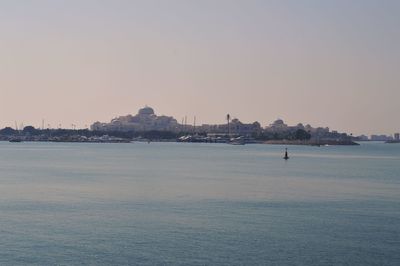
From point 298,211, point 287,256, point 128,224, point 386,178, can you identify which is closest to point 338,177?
point 386,178

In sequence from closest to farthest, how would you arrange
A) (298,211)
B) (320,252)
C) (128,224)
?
(320,252) < (128,224) < (298,211)

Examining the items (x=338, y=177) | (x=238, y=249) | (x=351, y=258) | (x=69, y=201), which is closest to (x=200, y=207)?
(x=69, y=201)

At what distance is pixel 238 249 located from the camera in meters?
25.4

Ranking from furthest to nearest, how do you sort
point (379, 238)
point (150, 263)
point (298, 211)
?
point (298, 211) → point (379, 238) → point (150, 263)

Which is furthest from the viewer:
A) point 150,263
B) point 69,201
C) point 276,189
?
point 276,189

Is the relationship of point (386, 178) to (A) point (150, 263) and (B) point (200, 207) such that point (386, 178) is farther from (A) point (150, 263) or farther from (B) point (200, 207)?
(A) point (150, 263)

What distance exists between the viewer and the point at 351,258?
24.1 meters

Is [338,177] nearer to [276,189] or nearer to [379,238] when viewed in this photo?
[276,189]

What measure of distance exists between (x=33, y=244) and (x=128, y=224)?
5797mm

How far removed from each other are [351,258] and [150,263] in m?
7.16

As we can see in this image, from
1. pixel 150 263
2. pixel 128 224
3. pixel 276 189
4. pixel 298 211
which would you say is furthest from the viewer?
pixel 276 189

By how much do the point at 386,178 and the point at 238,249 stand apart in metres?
40.6

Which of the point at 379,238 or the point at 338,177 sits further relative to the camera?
the point at 338,177

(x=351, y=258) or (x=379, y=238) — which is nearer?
(x=351, y=258)
